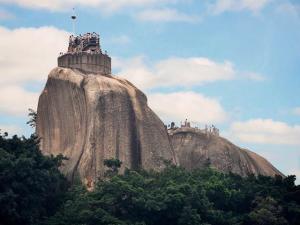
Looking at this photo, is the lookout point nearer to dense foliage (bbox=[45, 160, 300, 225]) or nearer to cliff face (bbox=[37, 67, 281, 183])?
cliff face (bbox=[37, 67, 281, 183])

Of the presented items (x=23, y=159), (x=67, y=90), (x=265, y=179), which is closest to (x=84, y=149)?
(x=67, y=90)

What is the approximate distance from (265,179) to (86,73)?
1197 cm

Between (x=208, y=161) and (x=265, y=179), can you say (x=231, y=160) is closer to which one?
(x=208, y=161)

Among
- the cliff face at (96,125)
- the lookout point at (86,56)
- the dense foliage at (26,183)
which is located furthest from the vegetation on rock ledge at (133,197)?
the lookout point at (86,56)

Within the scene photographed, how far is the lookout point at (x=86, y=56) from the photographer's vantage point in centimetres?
4578

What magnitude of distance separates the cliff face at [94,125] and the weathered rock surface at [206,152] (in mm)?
5352

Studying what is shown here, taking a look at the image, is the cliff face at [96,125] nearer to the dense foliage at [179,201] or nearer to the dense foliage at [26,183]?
the dense foliage at [179,201]

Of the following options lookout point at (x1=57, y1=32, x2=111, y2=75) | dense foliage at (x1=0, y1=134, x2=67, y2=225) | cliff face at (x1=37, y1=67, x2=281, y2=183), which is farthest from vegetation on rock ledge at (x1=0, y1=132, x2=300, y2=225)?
lookout point at (x1=57, y1=32, x2=111, y2=75)

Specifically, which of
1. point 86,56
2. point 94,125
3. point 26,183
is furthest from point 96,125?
point 26,183

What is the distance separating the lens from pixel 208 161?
50094 mm

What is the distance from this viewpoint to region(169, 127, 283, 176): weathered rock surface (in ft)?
166

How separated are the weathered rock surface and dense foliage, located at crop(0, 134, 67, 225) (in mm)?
13356

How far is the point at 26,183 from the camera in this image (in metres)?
35.6

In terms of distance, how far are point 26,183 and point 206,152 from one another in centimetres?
1793
